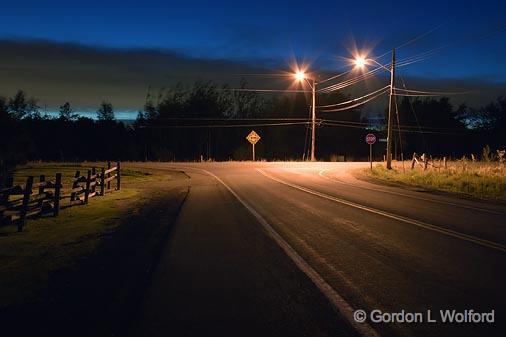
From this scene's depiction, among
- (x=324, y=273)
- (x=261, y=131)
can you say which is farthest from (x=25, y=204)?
(x=261, y=131)

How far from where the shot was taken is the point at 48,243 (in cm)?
1176

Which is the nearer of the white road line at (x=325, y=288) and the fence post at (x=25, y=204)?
the white road line at (x=325, y=288)

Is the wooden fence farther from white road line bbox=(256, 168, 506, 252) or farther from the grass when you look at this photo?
white road line bbox=(256, 168, 506, 252)

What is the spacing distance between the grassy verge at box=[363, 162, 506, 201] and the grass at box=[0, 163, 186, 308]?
14.1 meters

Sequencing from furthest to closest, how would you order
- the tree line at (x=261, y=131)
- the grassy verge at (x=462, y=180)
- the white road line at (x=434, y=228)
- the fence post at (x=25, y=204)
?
the tree line at (x=261, y=131) → the grassy verge at (x=462, y=180) → the fence post at (x=25, y=204) → the white road line at (x=434, y=228)

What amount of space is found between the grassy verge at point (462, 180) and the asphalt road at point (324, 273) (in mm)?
9428

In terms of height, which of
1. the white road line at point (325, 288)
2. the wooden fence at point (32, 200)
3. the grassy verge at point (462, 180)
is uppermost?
the wooden fence at point (32, 200)

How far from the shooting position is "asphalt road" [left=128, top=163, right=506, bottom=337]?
19.6ft

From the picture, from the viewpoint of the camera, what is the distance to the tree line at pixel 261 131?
94.8 m

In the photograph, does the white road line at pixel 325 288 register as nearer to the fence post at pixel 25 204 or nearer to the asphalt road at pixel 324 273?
the asphalt road at pixel 324 273

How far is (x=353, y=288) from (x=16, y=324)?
3.96 metres

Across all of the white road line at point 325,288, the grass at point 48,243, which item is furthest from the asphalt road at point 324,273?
the grass at point 48,243

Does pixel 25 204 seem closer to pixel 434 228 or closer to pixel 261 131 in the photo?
pixel 434 228

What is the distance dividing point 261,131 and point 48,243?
8657cm
